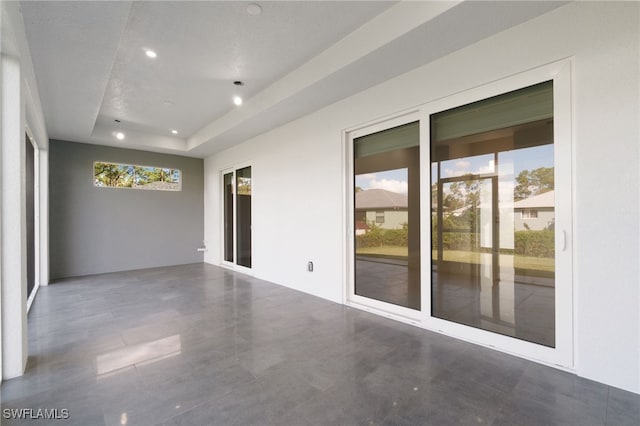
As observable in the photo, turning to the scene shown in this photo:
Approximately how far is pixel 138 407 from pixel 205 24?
10.6 feet

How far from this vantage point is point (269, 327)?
3.24m

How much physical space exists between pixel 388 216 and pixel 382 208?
5.7 inches

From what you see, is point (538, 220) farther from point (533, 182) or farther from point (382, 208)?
point (382, 208)

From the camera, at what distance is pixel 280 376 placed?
88.2 inches

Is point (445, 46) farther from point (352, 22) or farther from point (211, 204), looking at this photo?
point (211, 204)

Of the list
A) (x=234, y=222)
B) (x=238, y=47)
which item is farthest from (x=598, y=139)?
(x=234, y=222)

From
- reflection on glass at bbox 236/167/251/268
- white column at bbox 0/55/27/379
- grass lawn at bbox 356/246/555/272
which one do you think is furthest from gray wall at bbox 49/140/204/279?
grass lawn at bbox 356/246/555/272

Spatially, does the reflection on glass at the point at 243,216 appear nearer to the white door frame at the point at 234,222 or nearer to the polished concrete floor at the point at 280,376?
the white door frame at the point at 234,222

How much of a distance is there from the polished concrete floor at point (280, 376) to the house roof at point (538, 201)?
4.30 feet

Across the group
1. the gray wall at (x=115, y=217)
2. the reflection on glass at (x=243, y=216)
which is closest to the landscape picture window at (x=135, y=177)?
the gray wall at (x=115, y=217)

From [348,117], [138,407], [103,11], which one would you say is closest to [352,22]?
[348,117]

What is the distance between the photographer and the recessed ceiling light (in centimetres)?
254

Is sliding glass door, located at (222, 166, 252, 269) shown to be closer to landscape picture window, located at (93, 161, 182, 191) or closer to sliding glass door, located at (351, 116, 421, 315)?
landscape picture window, located at (93, 161, 182, 191)

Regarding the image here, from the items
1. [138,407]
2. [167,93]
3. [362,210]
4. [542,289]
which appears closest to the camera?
[138,407]
